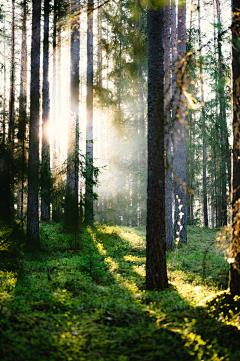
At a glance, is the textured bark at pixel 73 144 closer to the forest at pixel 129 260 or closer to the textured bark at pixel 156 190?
the forest at pixel 129 260

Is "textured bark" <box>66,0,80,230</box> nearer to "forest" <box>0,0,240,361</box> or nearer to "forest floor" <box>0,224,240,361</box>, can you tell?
"forest" <box>0,0,240,361</box>

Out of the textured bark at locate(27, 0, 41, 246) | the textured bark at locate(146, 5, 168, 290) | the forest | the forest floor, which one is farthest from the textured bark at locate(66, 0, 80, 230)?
the textured bark at locate(146, 5, 168, 290)

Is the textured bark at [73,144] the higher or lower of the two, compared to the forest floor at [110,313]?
higher

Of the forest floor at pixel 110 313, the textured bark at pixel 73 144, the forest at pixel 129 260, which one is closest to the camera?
the forest floor at pixel 110 313

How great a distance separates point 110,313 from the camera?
4281mm

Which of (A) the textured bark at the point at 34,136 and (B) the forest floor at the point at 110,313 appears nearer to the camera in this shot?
(B) the forest floor at the point at 110,313

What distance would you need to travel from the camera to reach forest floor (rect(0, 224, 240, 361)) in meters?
3.07

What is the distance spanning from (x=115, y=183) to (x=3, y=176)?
48.7 ft

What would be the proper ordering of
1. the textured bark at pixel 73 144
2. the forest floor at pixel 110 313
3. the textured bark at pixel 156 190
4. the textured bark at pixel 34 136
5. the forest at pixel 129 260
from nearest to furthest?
the forest floor at pixel 110 313, the forest at pixel 129 260, the textured bark at pixel 156 190, the textured bark at pixel 34 136, the textured bark at pixel 73 144

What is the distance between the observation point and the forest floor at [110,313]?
3.07 metres

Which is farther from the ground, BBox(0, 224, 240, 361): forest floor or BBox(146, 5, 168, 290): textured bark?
BBox(146, 5, 168, 290): textured bark

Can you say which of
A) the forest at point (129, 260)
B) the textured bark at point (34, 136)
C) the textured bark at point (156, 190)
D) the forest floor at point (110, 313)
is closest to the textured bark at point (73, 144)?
the forest at point (129, 260)

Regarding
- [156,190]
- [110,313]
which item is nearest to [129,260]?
[156,190]

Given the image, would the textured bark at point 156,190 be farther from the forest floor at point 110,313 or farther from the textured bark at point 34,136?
the textured bark at point 34,136
